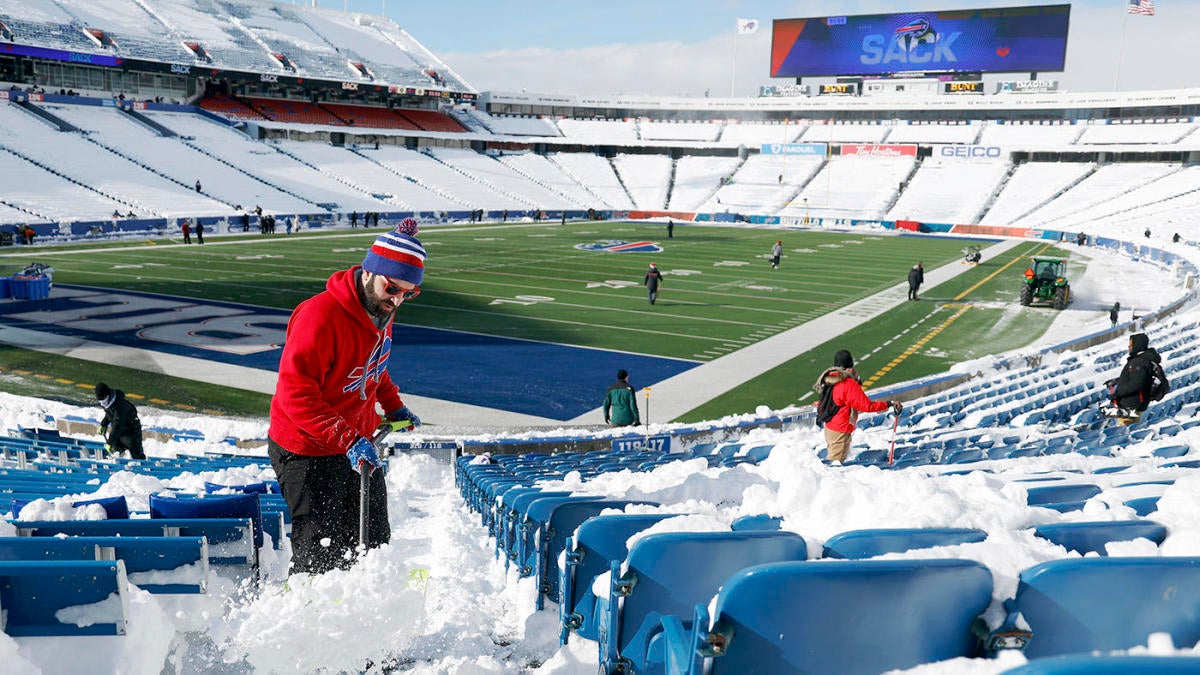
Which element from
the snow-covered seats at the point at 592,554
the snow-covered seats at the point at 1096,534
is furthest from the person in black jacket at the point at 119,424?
the snow-covered seats at the point at 1096,534

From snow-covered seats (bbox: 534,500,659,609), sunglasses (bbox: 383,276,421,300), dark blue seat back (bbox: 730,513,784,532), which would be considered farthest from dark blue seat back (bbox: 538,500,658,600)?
sunglasses (bbox: 383,276,421,300)

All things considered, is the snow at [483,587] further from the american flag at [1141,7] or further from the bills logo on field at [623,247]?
the american flag at [1141,7]

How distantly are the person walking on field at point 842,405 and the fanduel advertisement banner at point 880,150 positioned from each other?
75.6 metres

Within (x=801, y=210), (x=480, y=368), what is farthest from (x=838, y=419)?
(x=801, y=210)

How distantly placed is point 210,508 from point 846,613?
3507mm

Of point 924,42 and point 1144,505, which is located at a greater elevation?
point 924,42

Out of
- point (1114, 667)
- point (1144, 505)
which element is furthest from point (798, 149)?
point (1114, 667)

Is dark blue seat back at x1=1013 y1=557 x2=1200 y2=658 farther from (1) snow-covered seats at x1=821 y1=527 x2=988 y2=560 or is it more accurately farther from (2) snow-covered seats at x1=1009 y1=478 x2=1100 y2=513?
(2) snow-covered seats at x1=1009 y1=478 x2=1100 y2=513

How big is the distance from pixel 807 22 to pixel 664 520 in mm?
91993

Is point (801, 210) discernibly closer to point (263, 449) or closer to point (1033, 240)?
point (1033, 240)

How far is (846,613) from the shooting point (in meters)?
2.19

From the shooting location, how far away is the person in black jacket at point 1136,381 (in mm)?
9594

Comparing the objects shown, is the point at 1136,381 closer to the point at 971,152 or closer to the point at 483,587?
the point at 483,587

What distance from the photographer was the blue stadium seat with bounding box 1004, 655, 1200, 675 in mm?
1454
